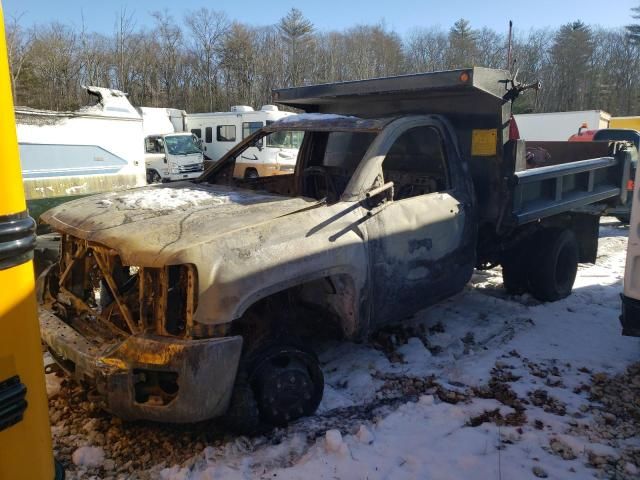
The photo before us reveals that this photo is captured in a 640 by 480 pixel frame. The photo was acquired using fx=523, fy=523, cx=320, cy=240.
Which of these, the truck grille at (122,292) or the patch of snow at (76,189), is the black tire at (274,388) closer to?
the truck grille at (122,292)

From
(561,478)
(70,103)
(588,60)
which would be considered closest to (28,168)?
(561,478)

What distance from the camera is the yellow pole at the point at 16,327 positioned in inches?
60.6

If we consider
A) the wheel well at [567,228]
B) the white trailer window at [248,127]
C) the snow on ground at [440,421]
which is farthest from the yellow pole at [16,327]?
the white trailer window at [248,127]

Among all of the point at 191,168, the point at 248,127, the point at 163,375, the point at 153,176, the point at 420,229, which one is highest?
the point at 248,127

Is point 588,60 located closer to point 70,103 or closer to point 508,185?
point 70,103

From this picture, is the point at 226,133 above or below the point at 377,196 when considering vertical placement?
above

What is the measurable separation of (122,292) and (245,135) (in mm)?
17488

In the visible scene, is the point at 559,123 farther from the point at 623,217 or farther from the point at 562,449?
the point at 562,449

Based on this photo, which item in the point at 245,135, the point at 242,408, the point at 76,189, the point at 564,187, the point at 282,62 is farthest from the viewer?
the point at 282,62

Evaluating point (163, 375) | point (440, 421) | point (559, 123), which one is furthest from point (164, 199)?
point (559, 123)

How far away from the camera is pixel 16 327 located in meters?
1.60

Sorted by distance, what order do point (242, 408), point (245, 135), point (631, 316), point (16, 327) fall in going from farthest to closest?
point (245, 135)
point (631, 316)
point (242, 408)
point (16, 327)

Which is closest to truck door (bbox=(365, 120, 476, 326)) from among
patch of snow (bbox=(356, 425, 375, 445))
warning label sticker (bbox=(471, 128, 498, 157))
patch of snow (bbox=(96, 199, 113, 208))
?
warning label sticker (bbox=(471, 128, 498, 157))

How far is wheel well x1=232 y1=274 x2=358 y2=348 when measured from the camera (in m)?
3.36
